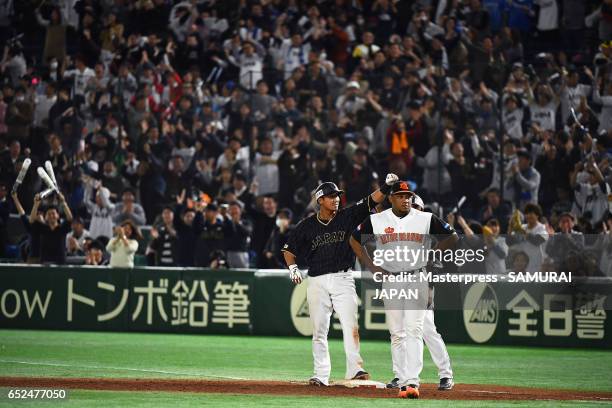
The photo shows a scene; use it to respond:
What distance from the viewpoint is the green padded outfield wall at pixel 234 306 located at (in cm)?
1848

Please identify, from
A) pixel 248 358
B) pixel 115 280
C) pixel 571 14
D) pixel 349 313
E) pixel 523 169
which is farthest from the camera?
pixel 571 14

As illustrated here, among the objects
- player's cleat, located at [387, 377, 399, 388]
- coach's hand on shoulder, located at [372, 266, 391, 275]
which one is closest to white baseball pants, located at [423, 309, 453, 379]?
player's cleat, located at [387, 377, 399, 388]

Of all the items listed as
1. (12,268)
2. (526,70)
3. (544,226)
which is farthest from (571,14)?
(12,268)

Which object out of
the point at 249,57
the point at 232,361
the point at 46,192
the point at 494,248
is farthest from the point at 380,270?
the point at 249,57

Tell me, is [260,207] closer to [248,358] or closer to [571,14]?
[248,358]

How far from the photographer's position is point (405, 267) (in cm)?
1158

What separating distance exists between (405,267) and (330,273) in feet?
3.88

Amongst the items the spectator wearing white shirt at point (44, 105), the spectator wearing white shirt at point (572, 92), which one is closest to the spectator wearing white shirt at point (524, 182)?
the spectator wearing white shirt at point (572, 92)

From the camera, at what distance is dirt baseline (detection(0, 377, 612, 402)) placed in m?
11.6

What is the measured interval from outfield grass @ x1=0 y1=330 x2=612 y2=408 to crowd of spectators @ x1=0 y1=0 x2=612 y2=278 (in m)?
1.82

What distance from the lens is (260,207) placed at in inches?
810

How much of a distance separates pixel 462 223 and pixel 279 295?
11.8ft

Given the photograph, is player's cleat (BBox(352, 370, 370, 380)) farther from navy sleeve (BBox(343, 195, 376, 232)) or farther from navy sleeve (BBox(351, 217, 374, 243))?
navy sleeve (BBox(343, 195, 376, 232))

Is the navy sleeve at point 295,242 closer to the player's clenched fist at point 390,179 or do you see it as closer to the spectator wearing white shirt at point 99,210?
the player's clenched fist at point 390,179
